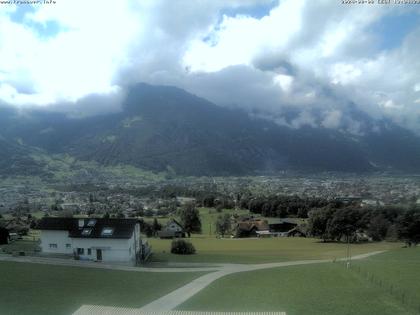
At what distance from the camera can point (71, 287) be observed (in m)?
31.2

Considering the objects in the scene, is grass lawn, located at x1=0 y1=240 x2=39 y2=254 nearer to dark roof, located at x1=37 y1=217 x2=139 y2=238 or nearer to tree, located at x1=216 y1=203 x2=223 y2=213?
dark roof, located at x1=37 y1=217 x2=139 y2=238

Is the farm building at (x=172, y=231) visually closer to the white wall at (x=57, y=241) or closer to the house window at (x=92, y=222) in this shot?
the white wall at (x=57, y=241)

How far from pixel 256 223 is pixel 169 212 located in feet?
104

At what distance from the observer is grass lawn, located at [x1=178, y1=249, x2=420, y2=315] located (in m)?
25.1

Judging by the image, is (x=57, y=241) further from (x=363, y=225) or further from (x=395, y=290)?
(x=363, y=225)

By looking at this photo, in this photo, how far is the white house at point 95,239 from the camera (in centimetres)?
4662

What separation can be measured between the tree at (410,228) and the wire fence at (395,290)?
31.8 meters

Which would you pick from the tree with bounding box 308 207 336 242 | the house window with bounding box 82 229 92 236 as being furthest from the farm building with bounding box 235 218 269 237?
the house window with bounding box 82 229 92 236

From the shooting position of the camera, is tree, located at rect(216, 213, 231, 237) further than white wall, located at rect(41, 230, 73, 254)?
Yes

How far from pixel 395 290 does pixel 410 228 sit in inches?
1600

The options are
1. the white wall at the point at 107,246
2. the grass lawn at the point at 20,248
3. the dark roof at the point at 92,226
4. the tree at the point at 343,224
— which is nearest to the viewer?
the white wall at the point at 107,246

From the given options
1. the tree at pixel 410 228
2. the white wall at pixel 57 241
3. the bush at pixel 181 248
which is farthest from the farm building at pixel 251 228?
→ the white wall at pixel 57 241

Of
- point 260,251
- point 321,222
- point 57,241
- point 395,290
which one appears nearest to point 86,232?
point 57,241

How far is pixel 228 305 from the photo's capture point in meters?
25.6
